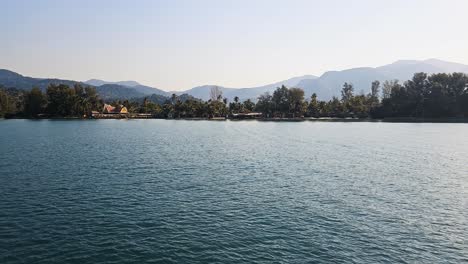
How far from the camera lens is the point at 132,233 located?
81.6ft

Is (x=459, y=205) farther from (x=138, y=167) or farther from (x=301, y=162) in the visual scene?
(x=138, y=167)

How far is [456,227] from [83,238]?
2795 centimetres

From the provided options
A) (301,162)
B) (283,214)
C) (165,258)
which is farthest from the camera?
(301,162)

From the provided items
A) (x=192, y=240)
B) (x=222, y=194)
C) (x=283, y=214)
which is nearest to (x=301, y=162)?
(x=222, y=194)

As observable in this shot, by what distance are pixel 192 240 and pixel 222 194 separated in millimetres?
12577

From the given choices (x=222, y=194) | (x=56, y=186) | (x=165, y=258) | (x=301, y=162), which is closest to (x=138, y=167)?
(x=56, y=186)

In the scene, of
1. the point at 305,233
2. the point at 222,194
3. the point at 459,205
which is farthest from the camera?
the point at 222,194

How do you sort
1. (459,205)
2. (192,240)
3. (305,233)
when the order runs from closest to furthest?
(192,240) < (305,233) < (459,205)

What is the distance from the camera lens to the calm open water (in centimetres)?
2205

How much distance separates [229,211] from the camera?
30.5m

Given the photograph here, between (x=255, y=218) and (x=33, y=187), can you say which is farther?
(x=33, y=187)

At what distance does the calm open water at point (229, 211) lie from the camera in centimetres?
2205

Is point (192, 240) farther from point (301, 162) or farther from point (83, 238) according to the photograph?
point (301, 162)

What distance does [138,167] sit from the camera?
51.8 meters
